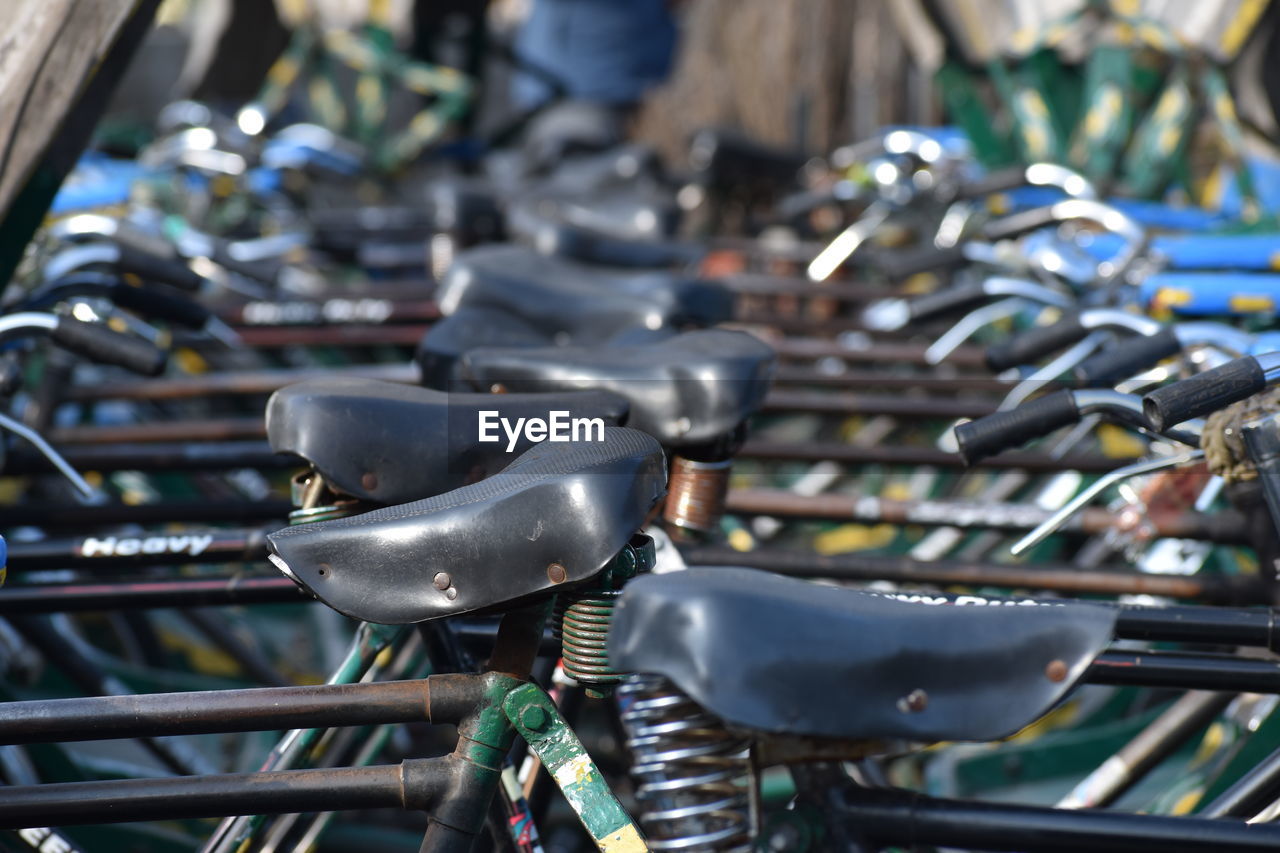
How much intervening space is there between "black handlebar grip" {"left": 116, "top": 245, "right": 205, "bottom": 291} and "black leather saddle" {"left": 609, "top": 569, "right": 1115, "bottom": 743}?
1672 mm

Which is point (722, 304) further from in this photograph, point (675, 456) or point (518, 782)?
point (518, 782)

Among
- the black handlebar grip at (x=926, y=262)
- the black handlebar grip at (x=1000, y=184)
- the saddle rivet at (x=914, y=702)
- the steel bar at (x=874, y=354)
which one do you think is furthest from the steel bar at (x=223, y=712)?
the black handlebar grip at (x=1000, y=184)

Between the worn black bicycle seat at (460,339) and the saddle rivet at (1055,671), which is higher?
the worn black bicycle seat at (460,339)

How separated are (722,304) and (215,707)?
6.02ft

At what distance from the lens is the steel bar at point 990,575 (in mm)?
2082

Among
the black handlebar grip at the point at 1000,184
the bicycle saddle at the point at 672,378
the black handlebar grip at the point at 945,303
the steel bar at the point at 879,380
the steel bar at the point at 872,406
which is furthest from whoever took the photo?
the black handlebar grip at the point at 1000,184

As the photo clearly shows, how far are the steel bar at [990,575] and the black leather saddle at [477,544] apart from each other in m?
0.70

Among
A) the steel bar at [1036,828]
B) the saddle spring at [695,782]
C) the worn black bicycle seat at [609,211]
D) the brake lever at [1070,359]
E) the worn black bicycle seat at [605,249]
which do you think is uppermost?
the worn black bicycle seat at [609,211]

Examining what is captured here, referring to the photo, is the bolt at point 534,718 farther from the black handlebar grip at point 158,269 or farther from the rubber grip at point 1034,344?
the black handlebar grip at point 158,269

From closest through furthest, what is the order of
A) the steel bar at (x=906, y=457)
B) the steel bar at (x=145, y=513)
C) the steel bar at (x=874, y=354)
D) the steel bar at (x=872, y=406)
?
1. the steel bar at (x=145, y=513)
2. the steel bar at (x=906, y=457)
3. the steel bar at (x=872, y=406)
4. the steel bar at (x=874, y=354)

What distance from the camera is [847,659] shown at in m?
1.19

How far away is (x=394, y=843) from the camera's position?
275 centimetres

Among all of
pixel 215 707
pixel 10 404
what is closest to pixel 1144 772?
pixel 215 707

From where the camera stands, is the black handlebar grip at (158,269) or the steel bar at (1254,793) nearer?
the steel bar at (1254,793)
